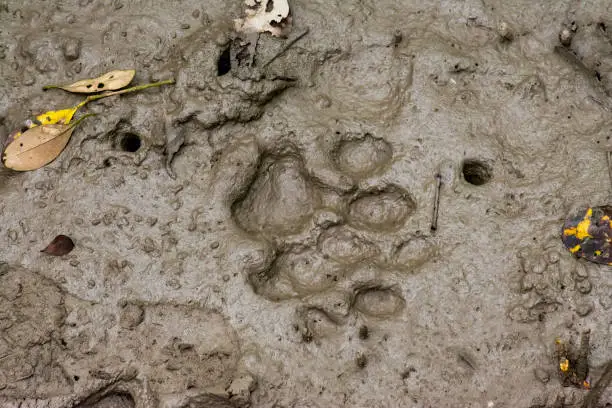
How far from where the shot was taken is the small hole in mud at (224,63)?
2.70 metres

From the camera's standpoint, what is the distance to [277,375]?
96.5 inches

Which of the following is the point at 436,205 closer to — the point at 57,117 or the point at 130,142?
the point at 130,142

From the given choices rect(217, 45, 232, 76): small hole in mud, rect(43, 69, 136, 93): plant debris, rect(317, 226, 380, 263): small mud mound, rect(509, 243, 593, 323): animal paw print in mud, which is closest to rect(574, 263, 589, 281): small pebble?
rect(509, 243, 593, 323): animal paw print in mud

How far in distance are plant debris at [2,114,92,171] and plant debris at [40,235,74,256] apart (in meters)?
0.35

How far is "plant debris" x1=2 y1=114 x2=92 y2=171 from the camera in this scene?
103 inches

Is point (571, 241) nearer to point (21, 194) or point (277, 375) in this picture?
point (277, 375)

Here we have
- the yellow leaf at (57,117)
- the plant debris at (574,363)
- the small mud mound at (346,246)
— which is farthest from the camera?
the yellow leaf at (57,117)

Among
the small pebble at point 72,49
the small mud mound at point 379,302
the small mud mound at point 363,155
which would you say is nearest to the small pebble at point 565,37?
the small mud mound at point 363,155

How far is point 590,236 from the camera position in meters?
2.51

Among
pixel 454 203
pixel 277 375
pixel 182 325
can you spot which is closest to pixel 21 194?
pixel 182 325

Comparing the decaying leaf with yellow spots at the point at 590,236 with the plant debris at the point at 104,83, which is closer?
the decaying leaf with yellow spots at the point at 590,236

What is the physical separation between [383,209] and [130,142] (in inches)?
47.4

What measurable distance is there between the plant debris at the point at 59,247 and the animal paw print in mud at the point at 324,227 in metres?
0.67

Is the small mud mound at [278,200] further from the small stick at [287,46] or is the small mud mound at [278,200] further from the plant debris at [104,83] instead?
the plant debris at [104,83]
